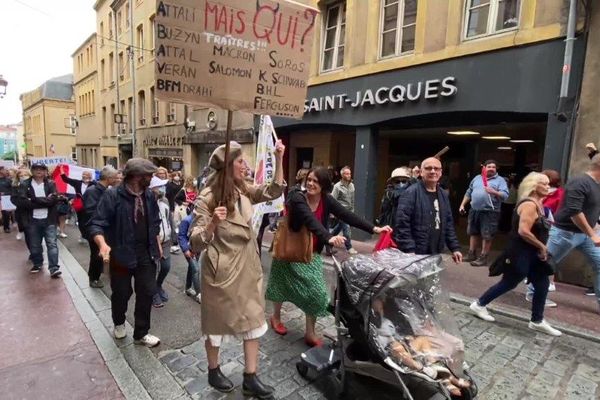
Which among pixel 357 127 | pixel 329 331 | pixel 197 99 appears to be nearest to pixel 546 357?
pixel 329 331

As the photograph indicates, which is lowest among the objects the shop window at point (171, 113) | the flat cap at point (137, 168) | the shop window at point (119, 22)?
the flat cap at point (137, 168)

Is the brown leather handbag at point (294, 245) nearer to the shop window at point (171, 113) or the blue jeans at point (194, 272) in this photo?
the blue jeans at point (194, 272)

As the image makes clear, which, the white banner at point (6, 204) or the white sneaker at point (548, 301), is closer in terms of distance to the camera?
the white sneaker at point (548, 301)

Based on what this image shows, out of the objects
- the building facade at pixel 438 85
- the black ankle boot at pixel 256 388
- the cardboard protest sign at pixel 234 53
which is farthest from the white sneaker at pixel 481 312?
the cardboard protest sign at pixel 234 53

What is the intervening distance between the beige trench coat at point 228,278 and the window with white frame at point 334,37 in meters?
8.04

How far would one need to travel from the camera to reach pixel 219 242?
2539mm

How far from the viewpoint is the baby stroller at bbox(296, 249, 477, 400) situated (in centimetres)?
231

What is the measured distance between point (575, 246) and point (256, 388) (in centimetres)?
411

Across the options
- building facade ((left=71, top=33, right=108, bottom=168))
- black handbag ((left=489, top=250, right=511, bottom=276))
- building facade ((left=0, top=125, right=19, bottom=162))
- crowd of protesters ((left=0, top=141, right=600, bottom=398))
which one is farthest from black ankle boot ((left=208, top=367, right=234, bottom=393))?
building facade ((left=0, top=125, right=19, bottom=162))

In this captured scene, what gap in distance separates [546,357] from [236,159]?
345 cm

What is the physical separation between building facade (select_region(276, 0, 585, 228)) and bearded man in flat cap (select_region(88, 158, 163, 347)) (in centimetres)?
599

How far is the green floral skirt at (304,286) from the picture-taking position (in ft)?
10.7

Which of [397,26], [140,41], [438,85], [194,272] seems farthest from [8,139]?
[438,85]

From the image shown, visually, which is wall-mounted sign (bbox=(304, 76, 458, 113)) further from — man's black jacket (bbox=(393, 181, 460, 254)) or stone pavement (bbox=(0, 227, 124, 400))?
stone pavement (bbox=(0, 227, 124, 400))
